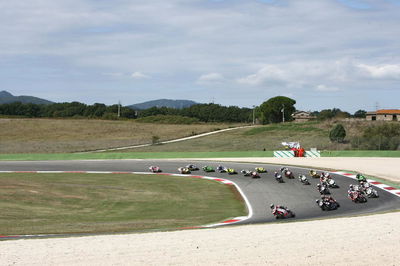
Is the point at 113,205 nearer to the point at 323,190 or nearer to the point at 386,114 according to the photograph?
the point at 323,190

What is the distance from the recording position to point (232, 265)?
9.98 metres

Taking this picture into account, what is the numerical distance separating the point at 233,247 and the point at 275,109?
140094mm

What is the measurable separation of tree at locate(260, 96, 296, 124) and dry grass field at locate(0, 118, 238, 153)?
62.4m

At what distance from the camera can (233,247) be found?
11.5 meters

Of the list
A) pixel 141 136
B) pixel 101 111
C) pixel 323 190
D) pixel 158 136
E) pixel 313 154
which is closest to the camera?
pixel 323 190

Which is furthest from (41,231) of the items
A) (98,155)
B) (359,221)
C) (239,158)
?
(98,155)

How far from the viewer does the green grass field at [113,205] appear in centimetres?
1688

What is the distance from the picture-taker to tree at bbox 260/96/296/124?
489 ft

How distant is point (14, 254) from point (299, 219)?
33.2ft

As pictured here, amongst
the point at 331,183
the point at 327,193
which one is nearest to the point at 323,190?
the point at 327,193

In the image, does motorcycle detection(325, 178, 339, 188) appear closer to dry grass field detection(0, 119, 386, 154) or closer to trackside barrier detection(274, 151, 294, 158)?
trackside barrier detection(274, 151, 294, 158)

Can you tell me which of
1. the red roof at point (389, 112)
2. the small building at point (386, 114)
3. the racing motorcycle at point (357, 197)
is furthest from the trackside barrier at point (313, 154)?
the red roof at point (389, 112)

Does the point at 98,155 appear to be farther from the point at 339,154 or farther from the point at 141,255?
the point at 141,255

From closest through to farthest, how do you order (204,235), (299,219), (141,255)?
(141,255)
(204,235)
(299,219)
